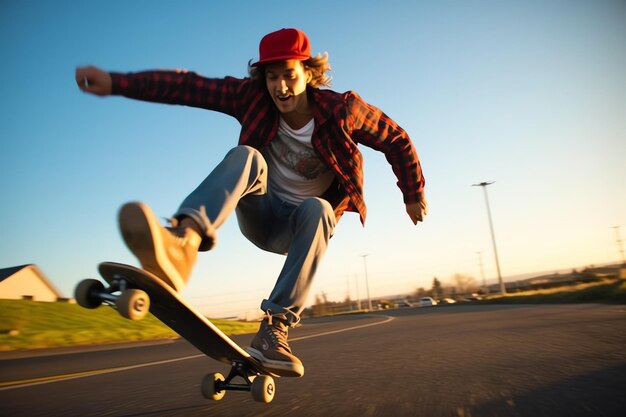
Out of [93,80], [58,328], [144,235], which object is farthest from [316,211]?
[58,328]

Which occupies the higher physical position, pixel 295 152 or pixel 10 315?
pixel 295 152

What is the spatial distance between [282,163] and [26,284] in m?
39.2

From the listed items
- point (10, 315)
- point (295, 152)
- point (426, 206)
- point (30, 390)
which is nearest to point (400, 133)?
point (426, 206)

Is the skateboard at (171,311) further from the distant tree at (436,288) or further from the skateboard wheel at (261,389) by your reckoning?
the distant tree at (436,288)

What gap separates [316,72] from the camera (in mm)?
2768

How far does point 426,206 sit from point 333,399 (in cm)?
163

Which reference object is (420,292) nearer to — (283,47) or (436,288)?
(436,288)

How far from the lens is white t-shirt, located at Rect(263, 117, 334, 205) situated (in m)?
2.63

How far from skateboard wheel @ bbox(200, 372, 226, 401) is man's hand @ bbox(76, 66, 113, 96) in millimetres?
1488

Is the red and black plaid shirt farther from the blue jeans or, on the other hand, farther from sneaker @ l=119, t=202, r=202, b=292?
sneaker @ l=119, t=202, r=202, b=292

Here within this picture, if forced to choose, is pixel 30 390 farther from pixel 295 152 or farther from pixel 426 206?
pixel 426 206

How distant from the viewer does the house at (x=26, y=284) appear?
30.7 meters

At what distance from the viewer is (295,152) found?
2656mm

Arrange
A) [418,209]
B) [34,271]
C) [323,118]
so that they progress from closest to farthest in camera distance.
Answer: [323,118]
[418,209]
[34,271]
